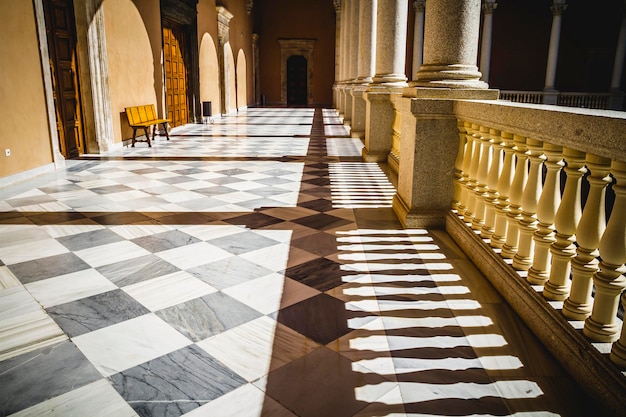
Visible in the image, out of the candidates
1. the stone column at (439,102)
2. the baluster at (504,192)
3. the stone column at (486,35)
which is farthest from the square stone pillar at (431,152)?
the stone column at (486,35)

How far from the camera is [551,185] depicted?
8.09ft

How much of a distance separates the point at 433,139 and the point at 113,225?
3223 millimetres

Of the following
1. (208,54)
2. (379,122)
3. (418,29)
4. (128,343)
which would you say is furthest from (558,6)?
(128,343)

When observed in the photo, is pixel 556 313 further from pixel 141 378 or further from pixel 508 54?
pixel 508 54

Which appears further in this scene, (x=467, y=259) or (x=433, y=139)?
(x=433, y=139)

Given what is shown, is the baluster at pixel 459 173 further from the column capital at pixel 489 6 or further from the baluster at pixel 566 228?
the column capital at pixel 489 6

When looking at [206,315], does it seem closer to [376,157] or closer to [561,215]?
[561,215]

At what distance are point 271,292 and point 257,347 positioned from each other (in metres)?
0.66

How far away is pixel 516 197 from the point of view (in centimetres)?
290

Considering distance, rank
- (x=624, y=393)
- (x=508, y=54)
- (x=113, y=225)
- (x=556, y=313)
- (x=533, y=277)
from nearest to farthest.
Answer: (x=624, y=393) → (x=556, y=313) → (x=533, y=277) → (x=113, y=225) → (x=508, y=54)

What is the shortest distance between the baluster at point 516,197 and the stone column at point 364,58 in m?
7.73

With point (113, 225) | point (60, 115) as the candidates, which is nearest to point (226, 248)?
point (113, 225)

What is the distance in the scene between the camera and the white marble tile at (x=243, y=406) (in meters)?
1.90

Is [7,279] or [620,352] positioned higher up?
[620,352]
